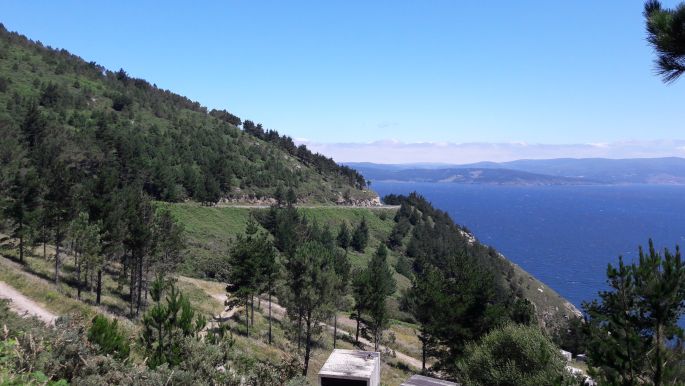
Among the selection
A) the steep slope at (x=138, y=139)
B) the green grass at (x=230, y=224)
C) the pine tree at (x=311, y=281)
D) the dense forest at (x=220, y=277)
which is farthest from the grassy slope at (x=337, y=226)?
the pine tree at (x=311, y=281)

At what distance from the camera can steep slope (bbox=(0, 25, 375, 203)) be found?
74.7 m

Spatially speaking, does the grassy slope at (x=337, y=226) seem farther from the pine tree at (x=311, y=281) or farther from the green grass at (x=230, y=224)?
the pine tree at (x=311, y=281)

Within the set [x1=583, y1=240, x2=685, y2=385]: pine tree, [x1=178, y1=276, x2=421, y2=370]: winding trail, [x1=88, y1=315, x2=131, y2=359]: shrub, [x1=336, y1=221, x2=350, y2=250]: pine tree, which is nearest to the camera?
[x1=583, y1=240, x2=685, y2=385]: pine tree

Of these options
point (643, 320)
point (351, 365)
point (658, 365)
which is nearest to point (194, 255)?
point (351, 365)

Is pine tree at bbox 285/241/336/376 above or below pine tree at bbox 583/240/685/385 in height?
below

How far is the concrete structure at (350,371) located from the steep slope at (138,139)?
1494 inches

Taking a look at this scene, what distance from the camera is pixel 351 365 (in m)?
28.3

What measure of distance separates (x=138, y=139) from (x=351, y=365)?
7927 cm

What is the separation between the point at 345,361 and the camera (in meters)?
29.1

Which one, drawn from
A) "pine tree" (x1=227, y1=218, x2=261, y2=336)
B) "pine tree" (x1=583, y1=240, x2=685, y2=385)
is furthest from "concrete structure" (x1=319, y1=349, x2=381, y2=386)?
"pine tree" (x1=583, y1=240, x2=685, y2=385)

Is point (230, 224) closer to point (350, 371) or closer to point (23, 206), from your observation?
point (23, 206)

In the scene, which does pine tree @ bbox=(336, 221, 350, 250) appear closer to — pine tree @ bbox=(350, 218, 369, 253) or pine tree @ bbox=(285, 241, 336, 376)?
pine tree @ bbox=(350, 218, 369, 253)

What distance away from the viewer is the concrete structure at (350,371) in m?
26.7

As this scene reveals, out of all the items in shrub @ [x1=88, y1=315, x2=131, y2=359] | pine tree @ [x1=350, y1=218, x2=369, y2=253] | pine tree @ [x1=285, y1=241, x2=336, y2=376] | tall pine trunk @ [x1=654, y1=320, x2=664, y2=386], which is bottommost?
pine tree @ [x1=350, y1=218, x2=369, y2=253]
